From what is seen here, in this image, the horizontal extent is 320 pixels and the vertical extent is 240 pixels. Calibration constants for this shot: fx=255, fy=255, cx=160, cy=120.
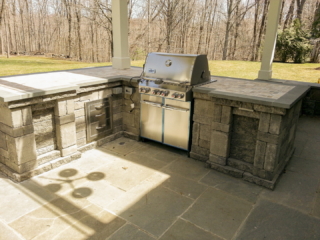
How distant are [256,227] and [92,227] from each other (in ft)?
5.45

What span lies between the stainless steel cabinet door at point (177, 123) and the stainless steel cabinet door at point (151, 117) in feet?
0.43

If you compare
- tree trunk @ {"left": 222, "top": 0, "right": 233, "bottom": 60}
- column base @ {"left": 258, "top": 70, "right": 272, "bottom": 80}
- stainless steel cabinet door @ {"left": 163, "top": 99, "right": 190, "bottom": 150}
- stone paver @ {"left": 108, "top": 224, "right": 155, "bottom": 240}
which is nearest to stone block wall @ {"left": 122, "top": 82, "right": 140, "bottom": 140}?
stainless steel cabinet door @ {"left": 163, "top": 99, "right": 190, "bottom": 150}

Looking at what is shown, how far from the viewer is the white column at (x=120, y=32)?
221 inches

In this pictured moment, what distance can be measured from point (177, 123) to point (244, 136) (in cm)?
109

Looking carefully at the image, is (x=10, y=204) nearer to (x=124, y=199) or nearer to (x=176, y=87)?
(x=124, y=199)

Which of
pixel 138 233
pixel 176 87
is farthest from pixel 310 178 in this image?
pixel 138 233

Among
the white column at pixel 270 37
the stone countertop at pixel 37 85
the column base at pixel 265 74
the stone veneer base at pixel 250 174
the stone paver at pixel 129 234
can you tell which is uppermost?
the white column at pixel 270 37

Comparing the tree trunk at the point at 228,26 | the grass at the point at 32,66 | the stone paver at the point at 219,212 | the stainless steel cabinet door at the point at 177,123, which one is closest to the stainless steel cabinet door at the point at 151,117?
the stainless steel cabinet door at the point at 177,123

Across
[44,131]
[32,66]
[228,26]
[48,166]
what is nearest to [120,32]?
[44,131]

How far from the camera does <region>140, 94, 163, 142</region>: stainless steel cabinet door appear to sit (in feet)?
14.0

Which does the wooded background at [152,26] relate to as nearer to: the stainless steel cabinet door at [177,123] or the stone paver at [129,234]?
the stainless steel cabinet door at [177,123]

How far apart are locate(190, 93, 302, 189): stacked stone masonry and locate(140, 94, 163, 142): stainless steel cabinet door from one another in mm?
669

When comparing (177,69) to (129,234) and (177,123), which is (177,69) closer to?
(177,123)

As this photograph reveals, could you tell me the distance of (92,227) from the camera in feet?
8.36
